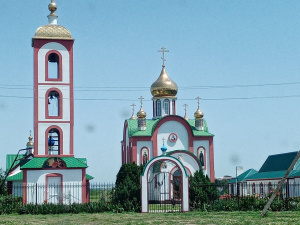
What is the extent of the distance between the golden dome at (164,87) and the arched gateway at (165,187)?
6732 mm

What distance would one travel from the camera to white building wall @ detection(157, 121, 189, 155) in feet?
119

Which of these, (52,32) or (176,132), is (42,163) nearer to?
(52,32)

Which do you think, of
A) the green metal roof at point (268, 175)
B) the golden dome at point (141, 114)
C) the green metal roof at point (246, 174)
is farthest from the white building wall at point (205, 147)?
the green metal roof at point (246, 174)

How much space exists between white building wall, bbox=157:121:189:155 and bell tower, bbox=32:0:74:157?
32.6ft

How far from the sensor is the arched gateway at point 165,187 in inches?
869

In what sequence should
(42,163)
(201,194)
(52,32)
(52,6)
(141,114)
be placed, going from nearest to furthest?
(201,194) → (42,163) → (52,32) → (52,6) → (141,114)

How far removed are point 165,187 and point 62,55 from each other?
1040 cm

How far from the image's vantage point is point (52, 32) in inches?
1108

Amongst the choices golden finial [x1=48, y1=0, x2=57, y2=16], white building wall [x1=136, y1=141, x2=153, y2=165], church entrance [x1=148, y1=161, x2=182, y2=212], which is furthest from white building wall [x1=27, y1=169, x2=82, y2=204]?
white building wall [x1=136, y1=141, x2=153, y2=165]

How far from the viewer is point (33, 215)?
20.8 m

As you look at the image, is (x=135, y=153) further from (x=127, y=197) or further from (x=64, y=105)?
(x=127, y=197)

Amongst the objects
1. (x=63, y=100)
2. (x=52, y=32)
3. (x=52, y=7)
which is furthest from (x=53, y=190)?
(x=52, y=7)

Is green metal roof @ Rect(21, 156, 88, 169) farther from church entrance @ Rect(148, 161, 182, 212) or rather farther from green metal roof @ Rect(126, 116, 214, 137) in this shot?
green metal roof @ Rect(126, 116, 214, 137)

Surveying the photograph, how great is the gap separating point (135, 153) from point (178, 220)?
61.2 feet
